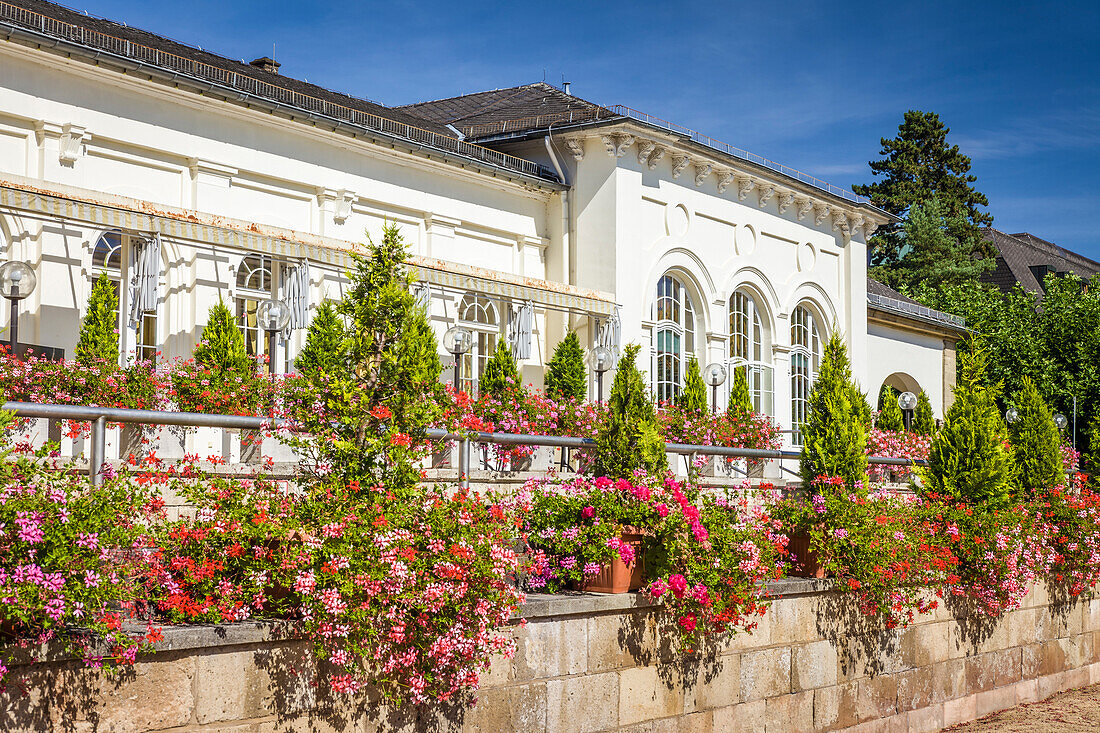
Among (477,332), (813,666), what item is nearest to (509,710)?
(813,666)

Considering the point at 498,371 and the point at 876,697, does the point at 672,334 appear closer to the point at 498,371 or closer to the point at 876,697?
the point at 498,371

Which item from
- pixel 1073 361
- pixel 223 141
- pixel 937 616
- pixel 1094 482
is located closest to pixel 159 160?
pixel 223 141

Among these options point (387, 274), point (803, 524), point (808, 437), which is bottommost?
point (803, 524)

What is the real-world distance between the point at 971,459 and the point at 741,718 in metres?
5.41

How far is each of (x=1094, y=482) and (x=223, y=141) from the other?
526 inches

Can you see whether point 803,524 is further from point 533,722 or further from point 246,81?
point 246,81

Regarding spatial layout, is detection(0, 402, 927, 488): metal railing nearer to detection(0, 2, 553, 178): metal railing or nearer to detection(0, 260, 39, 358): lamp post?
detection(0, 260, 39, 358): lamp post

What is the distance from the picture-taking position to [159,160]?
1792cm

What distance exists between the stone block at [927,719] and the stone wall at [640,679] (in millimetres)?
18

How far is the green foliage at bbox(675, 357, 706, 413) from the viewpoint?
2286 centimetres

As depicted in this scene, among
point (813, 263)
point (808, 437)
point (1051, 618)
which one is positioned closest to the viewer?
point (808, 437)

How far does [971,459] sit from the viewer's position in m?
13.2

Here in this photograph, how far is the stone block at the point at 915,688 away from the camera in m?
11.0

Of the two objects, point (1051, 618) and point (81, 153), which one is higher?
point (81, 153)
